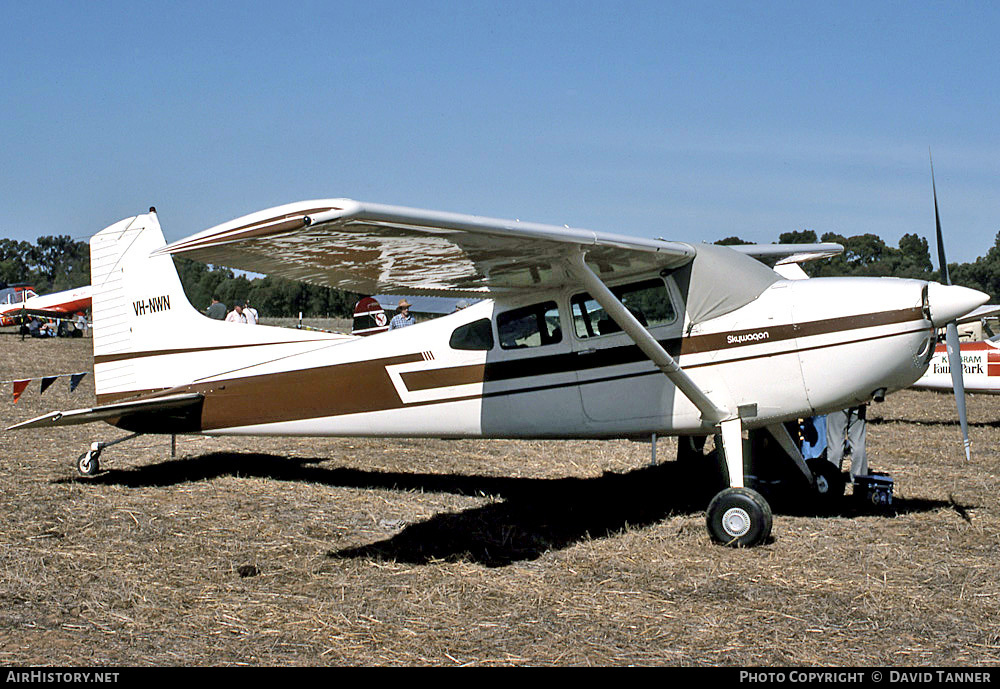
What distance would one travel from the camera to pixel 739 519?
6.10 metres

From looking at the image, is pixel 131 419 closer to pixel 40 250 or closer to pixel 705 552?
pixel 705 552

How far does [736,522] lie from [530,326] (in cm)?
220

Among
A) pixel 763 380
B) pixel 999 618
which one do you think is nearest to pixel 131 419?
pixel 763 380

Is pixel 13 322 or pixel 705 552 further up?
pixel 13 322

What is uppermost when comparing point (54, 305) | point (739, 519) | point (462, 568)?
point (54, 305)

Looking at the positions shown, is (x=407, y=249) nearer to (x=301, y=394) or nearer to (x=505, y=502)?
(x=301, y=394)

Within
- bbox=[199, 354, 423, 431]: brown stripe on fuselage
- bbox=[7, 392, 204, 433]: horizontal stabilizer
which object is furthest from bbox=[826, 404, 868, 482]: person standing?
bbox=[7, 392, 204, 433]: horizontal stabilizer

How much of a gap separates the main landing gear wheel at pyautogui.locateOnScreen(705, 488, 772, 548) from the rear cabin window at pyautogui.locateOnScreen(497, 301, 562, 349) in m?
1.78

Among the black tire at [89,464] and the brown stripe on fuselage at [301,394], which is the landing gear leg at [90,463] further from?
the brown stripe on fuselage at [301,394]

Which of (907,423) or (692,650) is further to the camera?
(907,423)

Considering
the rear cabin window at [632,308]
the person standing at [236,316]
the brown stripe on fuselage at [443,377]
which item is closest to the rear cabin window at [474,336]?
the brown stripe on fuselage at [443,377]

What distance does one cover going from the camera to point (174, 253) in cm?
441

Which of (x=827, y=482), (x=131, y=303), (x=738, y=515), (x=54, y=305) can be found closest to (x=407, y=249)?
(x=738, y=515)

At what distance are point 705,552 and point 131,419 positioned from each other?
558cm
